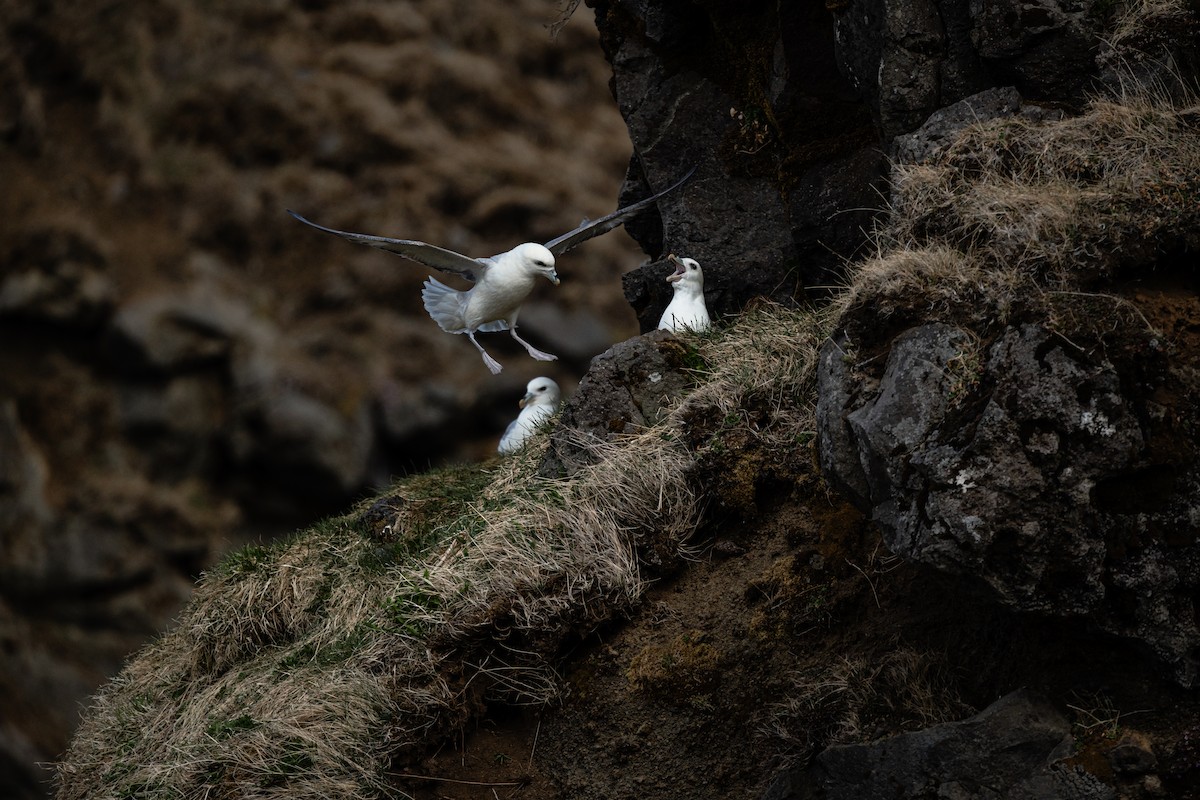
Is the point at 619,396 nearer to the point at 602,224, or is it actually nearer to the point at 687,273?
the point at 687,273

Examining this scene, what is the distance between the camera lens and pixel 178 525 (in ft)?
55.7

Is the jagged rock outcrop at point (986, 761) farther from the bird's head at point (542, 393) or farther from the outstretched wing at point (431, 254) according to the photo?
the bird's head at point (542, 393)

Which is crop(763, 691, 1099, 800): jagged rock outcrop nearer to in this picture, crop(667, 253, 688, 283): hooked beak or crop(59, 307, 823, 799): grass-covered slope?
crop(59, 307, 823, 799): grass-covered slope

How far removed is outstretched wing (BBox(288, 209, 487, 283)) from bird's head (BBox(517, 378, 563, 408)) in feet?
2.46

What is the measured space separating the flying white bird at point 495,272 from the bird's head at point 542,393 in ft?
0.96

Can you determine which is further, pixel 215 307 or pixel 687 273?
pixel 215 307

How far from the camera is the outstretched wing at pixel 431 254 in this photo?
667 centimetres

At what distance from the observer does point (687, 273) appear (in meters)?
6.38

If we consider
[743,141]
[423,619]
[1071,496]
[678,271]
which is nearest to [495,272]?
[678,271]

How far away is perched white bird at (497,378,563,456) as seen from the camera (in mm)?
6789

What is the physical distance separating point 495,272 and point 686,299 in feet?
4.49

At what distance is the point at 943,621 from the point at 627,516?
139cm

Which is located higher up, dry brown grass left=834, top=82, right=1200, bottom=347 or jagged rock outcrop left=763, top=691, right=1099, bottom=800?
dry brown grass left=834, top=82, right=1200, bottom=347

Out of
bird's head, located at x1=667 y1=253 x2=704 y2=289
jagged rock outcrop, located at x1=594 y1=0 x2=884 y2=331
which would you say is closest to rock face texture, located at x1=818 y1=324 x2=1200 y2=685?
jagged rock outcrop, located at x1=594 y1=0 x2=884 y2=331
